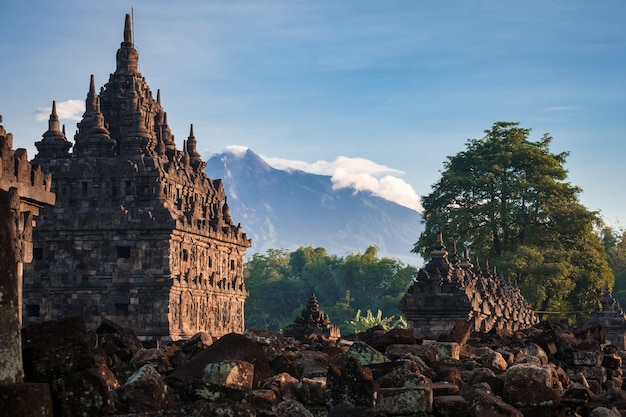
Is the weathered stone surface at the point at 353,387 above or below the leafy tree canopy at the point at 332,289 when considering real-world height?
below

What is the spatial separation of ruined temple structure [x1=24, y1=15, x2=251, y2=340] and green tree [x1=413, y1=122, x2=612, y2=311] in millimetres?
12276

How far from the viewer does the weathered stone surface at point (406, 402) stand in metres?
9.52

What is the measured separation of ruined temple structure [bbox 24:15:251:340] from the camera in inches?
1935

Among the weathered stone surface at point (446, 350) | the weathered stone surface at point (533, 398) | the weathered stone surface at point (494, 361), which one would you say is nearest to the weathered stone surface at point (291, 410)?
the weathered stone surface at point (533, 398)

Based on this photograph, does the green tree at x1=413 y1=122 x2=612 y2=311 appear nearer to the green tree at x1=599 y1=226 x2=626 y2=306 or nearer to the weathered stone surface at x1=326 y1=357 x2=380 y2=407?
the green tree at x1=599 y1=226 x2=626 y2=306

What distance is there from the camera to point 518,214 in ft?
191

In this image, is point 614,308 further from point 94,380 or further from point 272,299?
point 272,299

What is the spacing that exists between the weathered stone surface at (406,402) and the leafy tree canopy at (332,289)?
84.3 meters

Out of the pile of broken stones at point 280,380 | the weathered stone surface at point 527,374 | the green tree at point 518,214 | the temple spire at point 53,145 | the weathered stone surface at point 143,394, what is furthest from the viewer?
the green tree at point 518,214

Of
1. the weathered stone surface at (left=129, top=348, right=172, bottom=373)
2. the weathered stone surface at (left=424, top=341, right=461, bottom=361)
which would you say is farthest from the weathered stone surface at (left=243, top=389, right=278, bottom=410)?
the weathered stone surface at (left=424, top=341, right=461, bottom=361)

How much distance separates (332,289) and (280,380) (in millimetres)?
95868

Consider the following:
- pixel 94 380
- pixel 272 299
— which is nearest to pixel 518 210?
pixel 272 299

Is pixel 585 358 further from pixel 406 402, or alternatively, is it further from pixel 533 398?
pixel 406 402

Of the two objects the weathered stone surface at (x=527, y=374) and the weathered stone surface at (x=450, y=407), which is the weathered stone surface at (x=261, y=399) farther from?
the weathered stone surface at (x=527, y=374)
